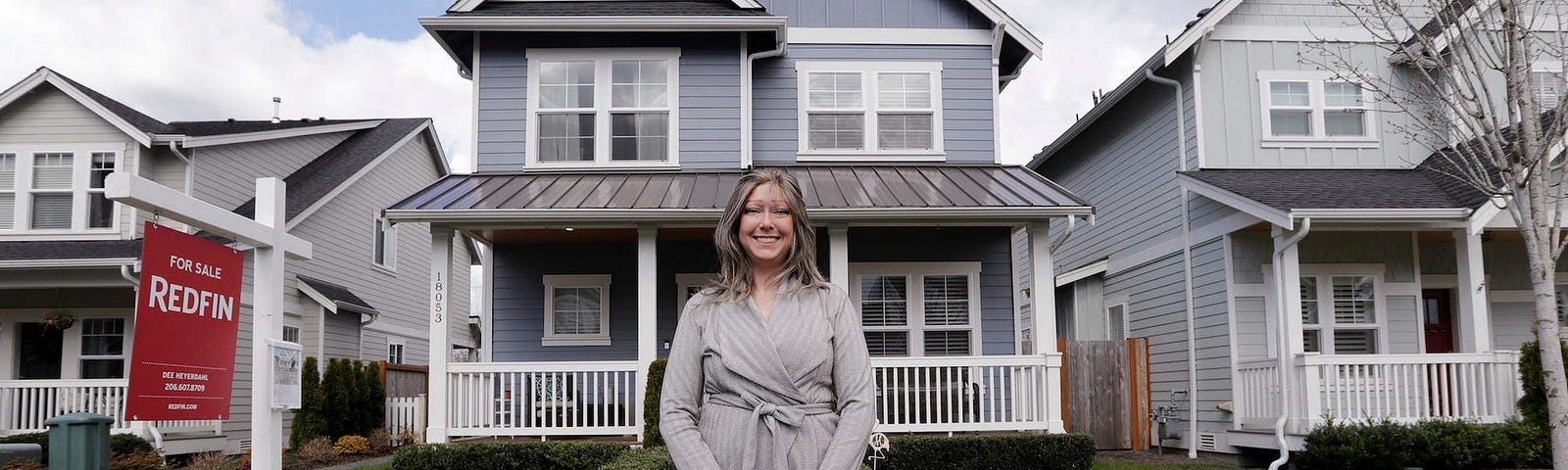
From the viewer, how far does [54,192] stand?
15.0 meters

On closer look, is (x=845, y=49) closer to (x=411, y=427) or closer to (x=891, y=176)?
(x=891, y=176)

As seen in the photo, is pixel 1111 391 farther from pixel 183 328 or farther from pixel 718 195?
pixel 183 328

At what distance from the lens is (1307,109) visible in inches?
545

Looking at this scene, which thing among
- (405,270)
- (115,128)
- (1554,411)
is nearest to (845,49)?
(1554,411)

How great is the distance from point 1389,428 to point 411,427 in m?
11.7

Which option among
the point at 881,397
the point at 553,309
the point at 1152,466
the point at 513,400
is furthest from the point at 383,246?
the point at 1152,466

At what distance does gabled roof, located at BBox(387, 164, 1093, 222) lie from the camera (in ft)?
36.3

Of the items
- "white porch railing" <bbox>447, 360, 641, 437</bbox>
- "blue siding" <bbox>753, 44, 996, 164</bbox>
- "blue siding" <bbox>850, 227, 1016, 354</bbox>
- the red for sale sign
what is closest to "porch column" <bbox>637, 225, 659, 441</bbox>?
"white porch railing" <bbox>447, 360, 641, 437</bbox>

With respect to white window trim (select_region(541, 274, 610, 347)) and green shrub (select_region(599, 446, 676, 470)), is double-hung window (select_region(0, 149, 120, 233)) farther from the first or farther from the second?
green shrub (select_region(599, 446, 676, 470))

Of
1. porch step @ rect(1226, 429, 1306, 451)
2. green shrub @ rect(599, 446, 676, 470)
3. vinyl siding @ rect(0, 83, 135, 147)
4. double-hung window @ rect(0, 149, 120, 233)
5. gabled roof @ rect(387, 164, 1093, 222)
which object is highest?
vinyl siding @ rect(0, 83, 135, 147)

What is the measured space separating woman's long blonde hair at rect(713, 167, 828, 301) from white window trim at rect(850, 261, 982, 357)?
420 inches

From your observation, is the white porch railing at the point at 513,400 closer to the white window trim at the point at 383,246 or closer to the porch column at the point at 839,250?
the porch column at the point at 839,250

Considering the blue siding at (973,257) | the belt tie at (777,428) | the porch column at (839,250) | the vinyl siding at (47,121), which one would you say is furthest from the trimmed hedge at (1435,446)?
the vinyl siding at (47,121)

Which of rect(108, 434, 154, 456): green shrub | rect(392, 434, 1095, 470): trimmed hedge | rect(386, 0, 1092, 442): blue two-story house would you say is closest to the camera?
rect(392, 434, 1095, 470): trimmed hedge
